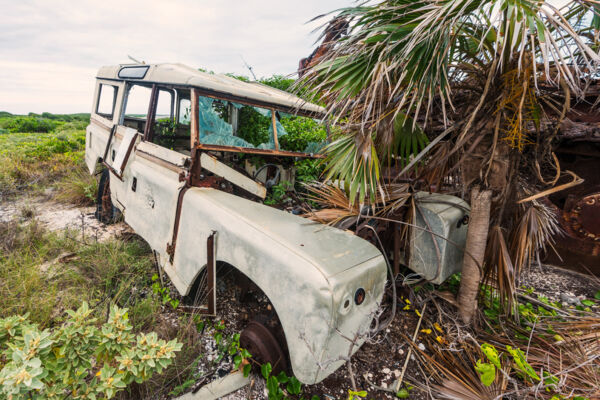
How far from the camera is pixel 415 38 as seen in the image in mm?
1858

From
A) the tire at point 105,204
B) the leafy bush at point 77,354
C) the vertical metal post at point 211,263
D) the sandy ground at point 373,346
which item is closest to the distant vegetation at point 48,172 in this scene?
the tire at point 105,204

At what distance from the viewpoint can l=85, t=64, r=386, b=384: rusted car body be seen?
154cm

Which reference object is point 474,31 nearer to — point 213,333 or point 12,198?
point 213,333

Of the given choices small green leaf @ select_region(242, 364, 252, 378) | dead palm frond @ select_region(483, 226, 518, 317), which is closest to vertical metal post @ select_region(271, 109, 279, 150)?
small green leaf @ select_region(242, 364, 252, 378)

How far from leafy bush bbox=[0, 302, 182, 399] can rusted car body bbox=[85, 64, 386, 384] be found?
0.63m

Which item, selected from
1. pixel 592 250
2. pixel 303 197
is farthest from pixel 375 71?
pixel 592 250

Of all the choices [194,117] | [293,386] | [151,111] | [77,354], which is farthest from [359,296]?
[151,111]

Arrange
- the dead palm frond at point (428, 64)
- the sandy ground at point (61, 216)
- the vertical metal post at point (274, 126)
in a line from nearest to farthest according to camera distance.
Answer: the dead palm frond at point (428, 64) < the vertical metal post at point (274, 126) < the sandy ground at point (61, 216)

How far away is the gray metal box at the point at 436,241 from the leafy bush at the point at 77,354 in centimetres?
220

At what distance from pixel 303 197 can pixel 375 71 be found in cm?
168

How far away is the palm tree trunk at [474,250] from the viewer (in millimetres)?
2660

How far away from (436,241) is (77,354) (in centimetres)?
274

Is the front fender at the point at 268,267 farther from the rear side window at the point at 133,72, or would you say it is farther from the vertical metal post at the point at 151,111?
the rear side window at the point at 133,72

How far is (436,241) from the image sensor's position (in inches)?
105
